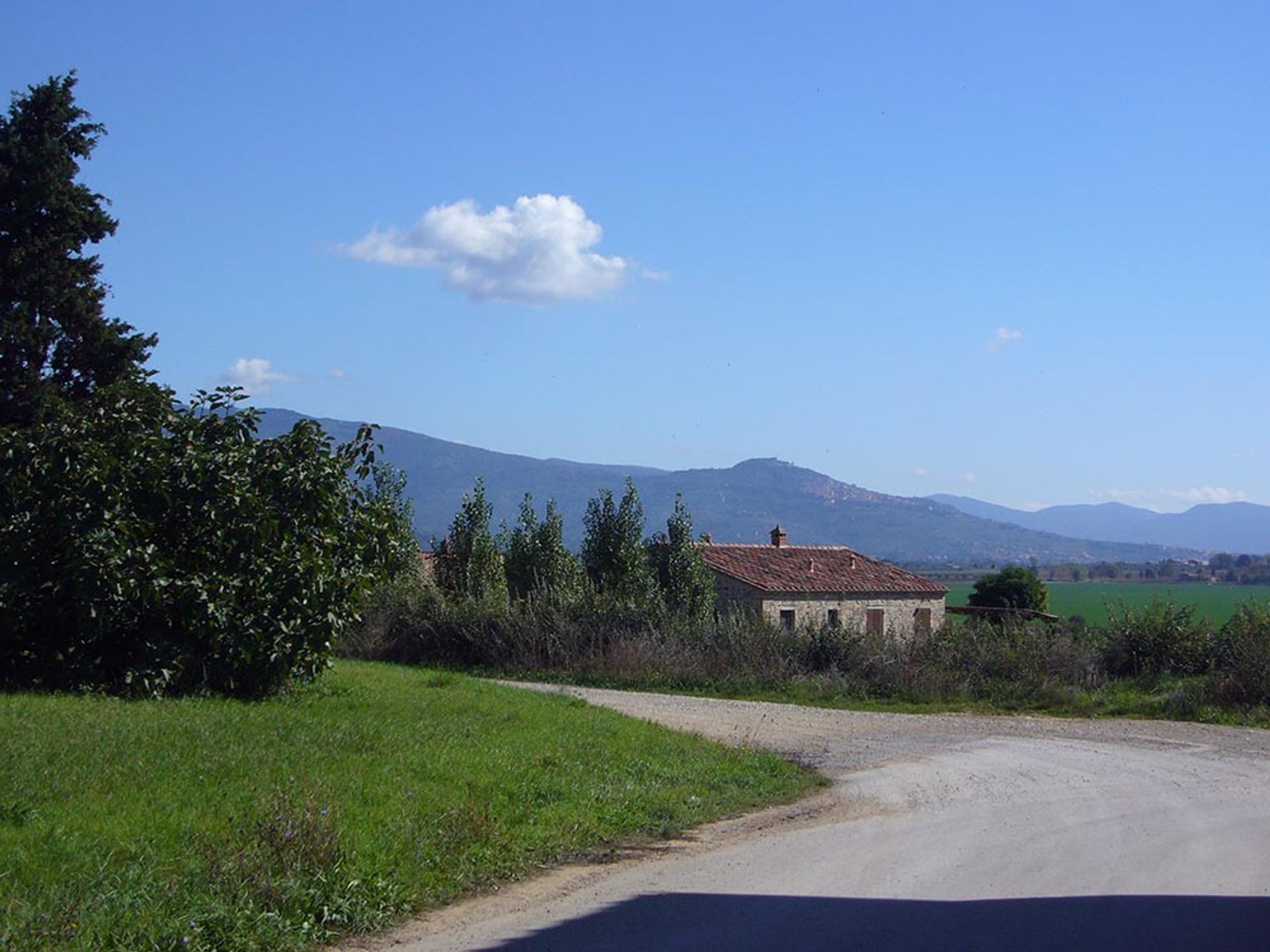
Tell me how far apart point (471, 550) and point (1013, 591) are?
113 feet

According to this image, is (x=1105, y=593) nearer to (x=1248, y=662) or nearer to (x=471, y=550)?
(x=471, y=550)

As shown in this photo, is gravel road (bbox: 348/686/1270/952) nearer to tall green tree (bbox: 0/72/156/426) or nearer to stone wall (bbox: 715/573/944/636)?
tall green tree (bbox: 0/72/156/426)

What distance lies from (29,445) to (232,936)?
31.6 feet

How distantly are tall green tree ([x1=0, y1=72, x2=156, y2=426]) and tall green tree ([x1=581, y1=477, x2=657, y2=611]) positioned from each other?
1819cm

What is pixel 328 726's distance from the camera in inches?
503

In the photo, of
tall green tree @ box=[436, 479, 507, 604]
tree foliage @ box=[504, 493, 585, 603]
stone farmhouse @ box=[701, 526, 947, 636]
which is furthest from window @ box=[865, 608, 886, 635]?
tall green tree @ box=[436, 479, 507, 604]

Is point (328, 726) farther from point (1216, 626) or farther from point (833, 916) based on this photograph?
point (1216, 626)

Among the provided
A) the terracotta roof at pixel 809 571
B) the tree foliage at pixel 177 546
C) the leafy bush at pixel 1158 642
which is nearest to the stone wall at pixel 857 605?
the terracotta roof at pixel 809 571

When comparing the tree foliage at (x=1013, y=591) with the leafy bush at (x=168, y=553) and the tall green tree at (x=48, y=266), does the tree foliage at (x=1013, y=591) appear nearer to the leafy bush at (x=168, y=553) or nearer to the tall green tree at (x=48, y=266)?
the tall green tree at (x=48, y=266)

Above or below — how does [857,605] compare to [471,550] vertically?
below

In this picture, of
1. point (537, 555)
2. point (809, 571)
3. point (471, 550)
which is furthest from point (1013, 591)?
point (471, 550)

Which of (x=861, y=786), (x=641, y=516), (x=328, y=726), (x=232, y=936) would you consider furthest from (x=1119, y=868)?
(x=641, y=516)

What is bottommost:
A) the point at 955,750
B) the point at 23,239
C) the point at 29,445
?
the point at 955,750

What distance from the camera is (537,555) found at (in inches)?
1713
